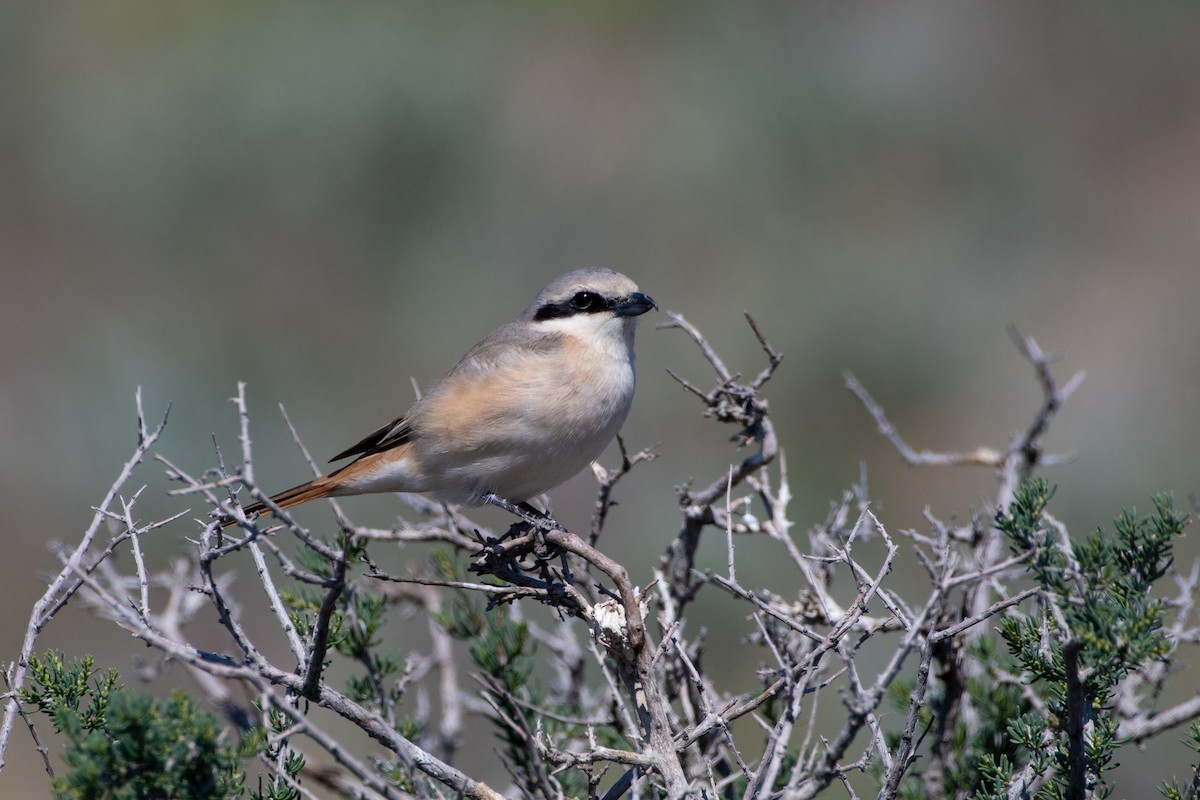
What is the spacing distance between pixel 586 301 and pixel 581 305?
28 millimetres

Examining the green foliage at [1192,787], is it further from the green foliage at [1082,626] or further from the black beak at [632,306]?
the black beak at [632,306]

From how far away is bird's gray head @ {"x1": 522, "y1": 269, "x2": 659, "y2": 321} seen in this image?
4473mm

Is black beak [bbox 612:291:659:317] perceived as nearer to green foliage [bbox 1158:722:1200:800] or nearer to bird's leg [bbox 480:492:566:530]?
bird's leg [bbox 480:492:566:530]

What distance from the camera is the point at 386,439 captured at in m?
4.41


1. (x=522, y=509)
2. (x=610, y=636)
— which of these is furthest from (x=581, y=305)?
Answer: (x=610, y=636)

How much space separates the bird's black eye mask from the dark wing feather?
2.56 feet

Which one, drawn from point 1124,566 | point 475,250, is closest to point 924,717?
point 1124,566

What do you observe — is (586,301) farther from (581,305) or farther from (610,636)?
(610,636)

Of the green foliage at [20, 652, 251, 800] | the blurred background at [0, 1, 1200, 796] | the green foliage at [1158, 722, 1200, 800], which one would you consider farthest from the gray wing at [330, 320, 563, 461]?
the blurred background at [0, 1, 1200, 796]

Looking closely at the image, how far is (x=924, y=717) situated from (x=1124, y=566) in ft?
3.66

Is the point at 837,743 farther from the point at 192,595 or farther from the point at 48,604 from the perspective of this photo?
the point at 192,595

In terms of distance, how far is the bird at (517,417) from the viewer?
4.09 metres

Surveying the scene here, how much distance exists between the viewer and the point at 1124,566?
246 cm

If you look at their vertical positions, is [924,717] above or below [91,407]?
below
